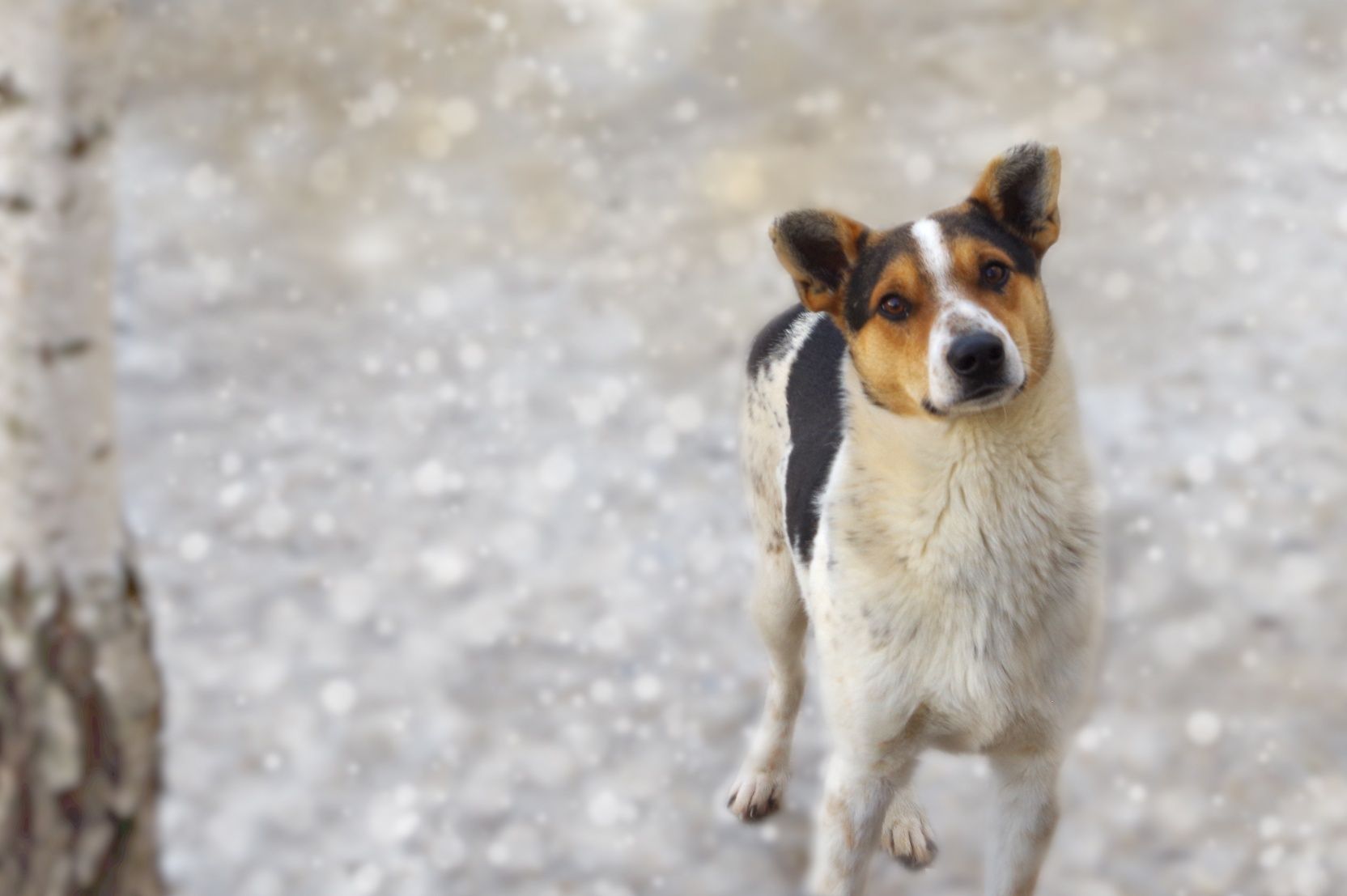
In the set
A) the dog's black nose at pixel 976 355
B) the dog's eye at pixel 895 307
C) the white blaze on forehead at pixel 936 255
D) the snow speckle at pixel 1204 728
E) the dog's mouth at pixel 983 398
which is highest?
the white blaze on forehead at pixel 936 255

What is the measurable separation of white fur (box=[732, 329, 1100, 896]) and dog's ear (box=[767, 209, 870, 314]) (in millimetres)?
175

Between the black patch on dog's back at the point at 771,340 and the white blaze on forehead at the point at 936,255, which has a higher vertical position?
the white blaze on forehead at the point at 936,255

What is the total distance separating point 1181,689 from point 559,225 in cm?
379

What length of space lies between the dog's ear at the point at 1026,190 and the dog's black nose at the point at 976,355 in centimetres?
45

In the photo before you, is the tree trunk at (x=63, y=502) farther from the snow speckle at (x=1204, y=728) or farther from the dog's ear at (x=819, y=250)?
the snow speckle at (x=1204, y=728)

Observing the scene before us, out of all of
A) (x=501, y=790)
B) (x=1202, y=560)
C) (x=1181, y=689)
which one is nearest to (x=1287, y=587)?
(x=1202, y=560)

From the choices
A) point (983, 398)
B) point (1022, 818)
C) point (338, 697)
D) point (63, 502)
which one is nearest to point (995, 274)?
point (983, 398)

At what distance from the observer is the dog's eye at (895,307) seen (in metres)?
2.96

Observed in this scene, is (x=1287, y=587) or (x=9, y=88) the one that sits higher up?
(x=9, y=88)

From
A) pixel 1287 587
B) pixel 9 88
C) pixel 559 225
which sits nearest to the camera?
pixel 9 88

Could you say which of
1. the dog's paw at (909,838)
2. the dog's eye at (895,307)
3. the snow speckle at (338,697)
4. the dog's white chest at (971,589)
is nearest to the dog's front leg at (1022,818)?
the dog's white chest at (971,589)

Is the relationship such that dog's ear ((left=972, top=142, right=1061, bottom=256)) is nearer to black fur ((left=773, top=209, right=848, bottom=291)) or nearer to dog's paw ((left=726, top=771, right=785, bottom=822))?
black fur ((left=773, top=209, right=848, bottom=291))

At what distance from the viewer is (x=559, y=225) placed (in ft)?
22.3

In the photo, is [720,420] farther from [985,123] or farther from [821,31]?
[821,31]
